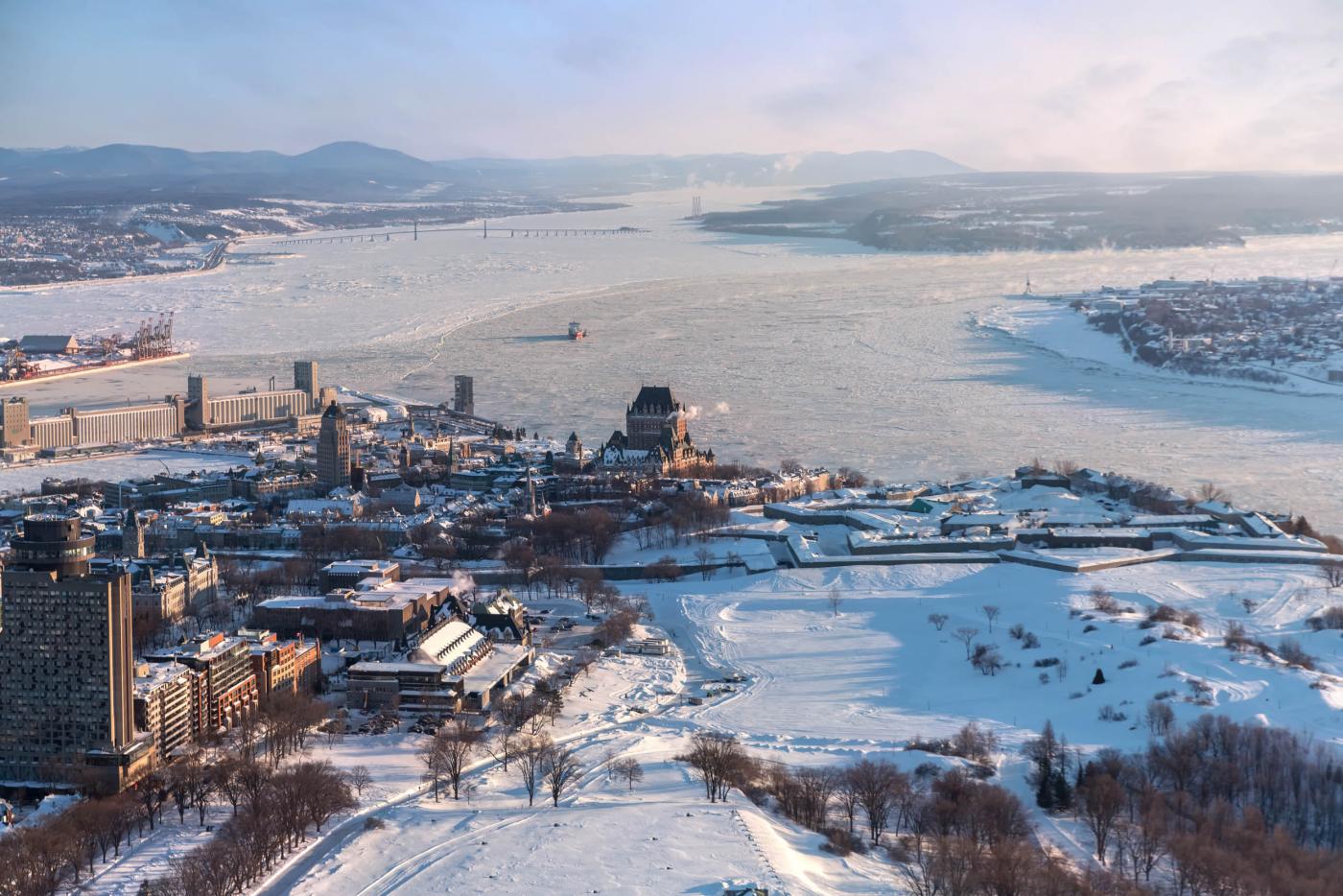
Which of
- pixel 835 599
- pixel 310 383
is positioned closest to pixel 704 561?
pixel 835 599

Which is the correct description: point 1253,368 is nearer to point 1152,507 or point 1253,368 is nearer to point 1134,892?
point 1152,507

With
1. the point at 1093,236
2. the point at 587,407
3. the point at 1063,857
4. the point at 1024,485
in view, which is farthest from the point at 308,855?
the point at 1093,236

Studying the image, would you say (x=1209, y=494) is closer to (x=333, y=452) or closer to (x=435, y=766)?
(x=333, y=452)

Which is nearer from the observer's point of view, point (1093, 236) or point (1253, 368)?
point (1253, 368)

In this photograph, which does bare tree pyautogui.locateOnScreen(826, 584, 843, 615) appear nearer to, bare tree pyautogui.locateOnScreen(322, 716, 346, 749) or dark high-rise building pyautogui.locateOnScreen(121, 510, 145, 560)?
bare tree pyautogui.locateOnScreen(322, 716, 346, 749)

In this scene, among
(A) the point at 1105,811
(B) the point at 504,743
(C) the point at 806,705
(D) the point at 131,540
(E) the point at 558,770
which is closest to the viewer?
(A) the point at 1105,811

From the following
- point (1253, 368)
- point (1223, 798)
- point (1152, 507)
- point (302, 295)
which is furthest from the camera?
point (302, 295)
